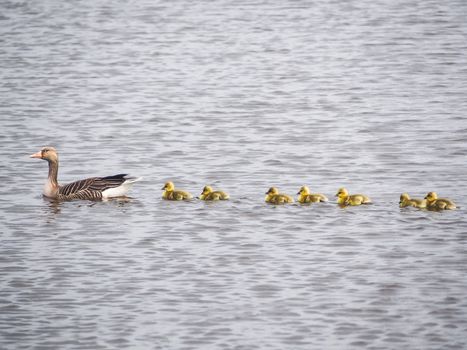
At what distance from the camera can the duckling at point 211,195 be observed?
1831cm

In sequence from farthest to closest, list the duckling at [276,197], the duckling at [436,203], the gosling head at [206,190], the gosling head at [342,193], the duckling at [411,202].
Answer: the gosling head at [206,190] < the duckling at [276,197] < the gosling head at [342,193] < the duckling at [411,202] < the duckling at [436,203]

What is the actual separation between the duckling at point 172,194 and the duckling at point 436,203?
3527 mm

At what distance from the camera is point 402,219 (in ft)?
56.3

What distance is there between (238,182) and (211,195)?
1681 mm

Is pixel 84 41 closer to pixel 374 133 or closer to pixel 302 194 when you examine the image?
pixel 374 133

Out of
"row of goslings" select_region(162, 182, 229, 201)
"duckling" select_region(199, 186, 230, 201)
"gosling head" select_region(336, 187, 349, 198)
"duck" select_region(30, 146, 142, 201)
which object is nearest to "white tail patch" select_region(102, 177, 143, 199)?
"duck" select_region(30, 146, 142, 201)

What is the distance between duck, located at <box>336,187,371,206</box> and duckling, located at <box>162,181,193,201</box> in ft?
7.32

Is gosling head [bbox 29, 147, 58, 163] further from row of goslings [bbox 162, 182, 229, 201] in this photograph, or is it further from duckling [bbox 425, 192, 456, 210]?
duckling [bbox 425, 192, 456, 210]

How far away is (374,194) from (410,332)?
6277mm

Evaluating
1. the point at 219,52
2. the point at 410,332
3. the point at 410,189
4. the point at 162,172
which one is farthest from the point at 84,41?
the point at 410,332

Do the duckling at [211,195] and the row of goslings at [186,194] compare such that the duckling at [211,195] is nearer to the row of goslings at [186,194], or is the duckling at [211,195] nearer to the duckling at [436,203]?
the row of goslings at [186,194]

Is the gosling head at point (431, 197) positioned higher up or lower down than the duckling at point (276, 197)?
higher up

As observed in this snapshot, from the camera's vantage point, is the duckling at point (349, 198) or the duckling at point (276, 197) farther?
the duckling at point (276, 197)

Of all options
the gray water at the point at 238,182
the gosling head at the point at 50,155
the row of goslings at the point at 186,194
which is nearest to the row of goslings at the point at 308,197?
the gray water at the point at 238,182
